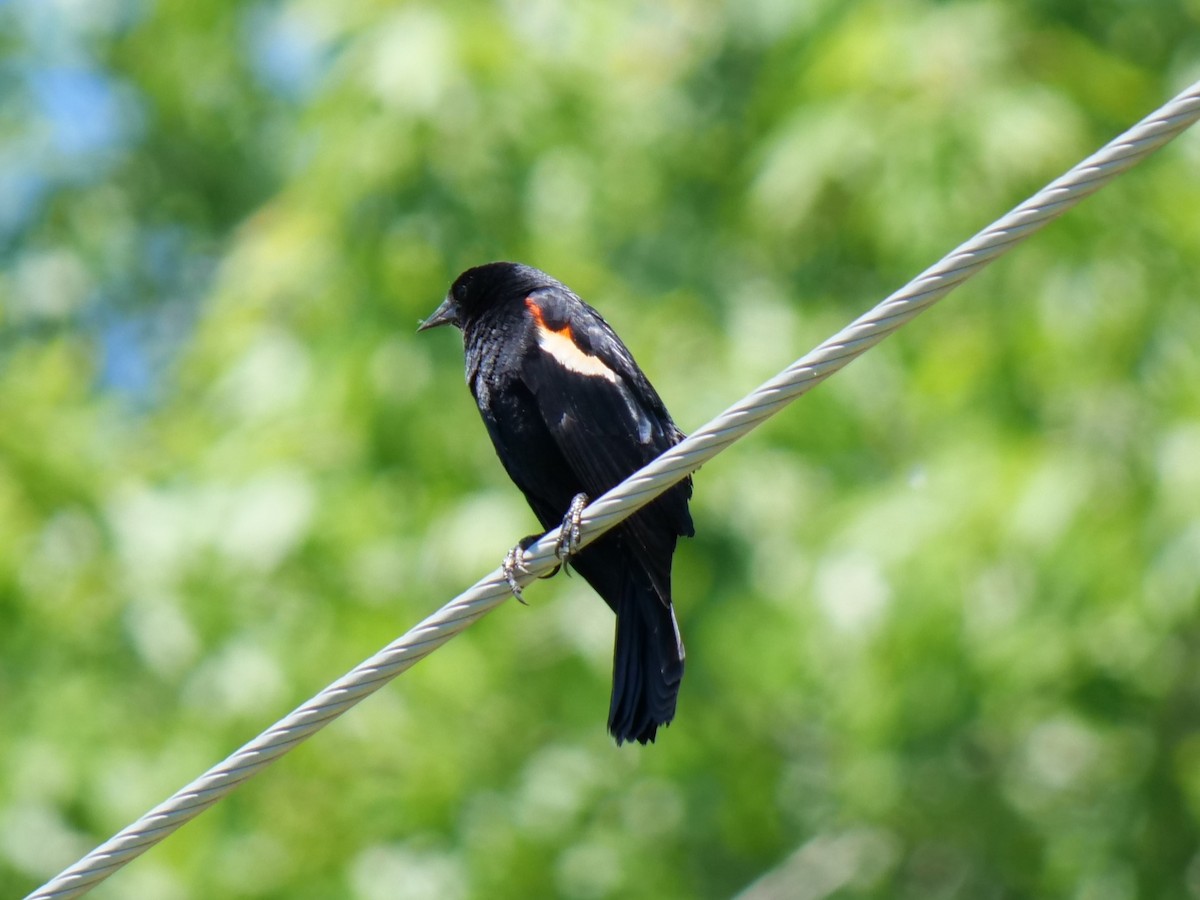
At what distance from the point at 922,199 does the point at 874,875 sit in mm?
3387

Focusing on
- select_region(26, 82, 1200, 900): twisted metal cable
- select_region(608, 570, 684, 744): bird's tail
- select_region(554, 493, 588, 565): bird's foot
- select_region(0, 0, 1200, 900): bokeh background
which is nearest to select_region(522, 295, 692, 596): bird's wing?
select_region(608, 570, 684, 744): bird's tail

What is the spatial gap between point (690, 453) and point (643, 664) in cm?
114

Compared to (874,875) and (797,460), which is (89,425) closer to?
(797,460)

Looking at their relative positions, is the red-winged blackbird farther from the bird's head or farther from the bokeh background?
the bokeh background

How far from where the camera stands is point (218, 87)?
468 inches

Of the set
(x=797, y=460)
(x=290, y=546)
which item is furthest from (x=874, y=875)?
(x=290, y=546)

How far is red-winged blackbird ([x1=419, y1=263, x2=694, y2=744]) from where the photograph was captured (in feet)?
12.1

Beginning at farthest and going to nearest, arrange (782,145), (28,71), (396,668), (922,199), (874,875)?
(28,71), (874,875), (782,145), (922,199), (396,668)

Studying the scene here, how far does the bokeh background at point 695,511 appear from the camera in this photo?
205 inches

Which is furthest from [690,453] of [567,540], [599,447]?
[599,447]

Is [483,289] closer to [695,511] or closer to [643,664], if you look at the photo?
[643,664]

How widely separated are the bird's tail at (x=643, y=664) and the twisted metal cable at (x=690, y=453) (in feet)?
3.09

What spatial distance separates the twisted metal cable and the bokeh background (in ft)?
7.81

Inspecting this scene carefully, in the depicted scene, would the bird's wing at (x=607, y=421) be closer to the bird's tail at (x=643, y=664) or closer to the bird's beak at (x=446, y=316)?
the bird's tail at (x=643, y=664)
